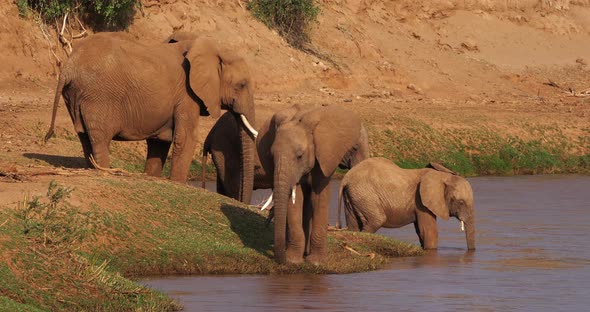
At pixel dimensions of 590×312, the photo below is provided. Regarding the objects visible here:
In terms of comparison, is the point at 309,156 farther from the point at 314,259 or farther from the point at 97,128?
the point at 97,128

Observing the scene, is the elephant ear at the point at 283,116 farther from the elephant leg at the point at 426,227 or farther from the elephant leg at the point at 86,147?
the elephant leg at the point at 86,147

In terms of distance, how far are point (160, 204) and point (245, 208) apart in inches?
49.7

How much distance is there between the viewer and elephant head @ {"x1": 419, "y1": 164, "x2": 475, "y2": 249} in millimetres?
17250

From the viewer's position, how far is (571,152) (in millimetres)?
34562

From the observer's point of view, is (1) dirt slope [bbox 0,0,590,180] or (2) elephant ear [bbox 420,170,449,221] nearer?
(2) elephant ear [bbox 420,170,449,221]

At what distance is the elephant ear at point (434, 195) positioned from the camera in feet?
56.4

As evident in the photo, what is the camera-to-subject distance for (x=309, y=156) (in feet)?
45.2

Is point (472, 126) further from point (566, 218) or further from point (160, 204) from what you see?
point (160, 204)

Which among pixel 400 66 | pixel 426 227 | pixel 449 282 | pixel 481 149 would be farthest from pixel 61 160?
pixel 400 66

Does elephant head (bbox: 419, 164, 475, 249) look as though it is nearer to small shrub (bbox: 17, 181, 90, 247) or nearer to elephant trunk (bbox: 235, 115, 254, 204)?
elephant trunk (bbox: 235, 115, 254, 204)

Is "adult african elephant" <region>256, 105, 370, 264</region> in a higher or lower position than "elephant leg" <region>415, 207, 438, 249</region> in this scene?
higher

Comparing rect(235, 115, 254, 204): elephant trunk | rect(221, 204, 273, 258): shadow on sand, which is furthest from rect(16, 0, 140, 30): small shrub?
rect(221, 204, 273, 258): shadow on sand

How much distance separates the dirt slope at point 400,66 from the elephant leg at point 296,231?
7.96 meters

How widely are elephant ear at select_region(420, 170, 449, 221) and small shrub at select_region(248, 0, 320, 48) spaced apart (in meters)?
21.8
